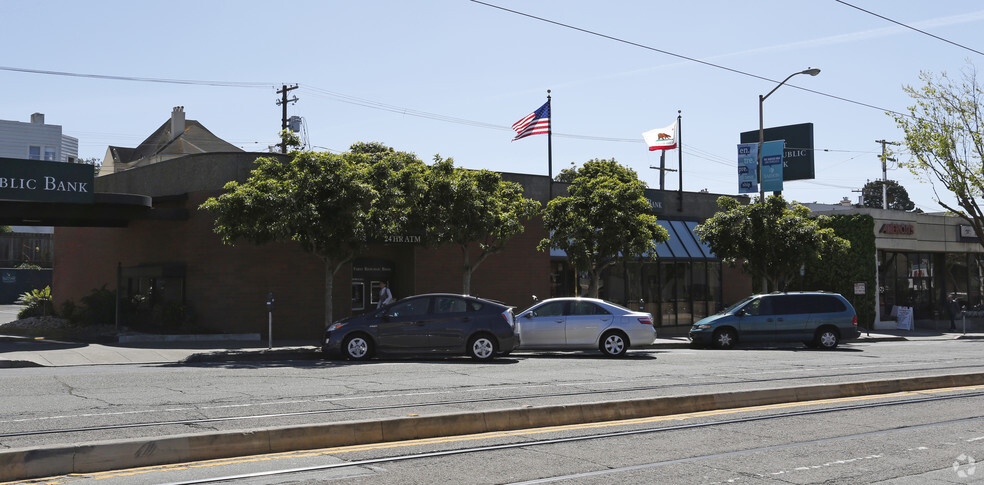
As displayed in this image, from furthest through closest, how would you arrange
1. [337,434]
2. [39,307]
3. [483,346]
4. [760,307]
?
[39,307] → [760,307] → [483,346] → [337,434]

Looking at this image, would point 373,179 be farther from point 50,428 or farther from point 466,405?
point 50,428

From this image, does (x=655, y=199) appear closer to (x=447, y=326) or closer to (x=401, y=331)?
(x=447, y=326)

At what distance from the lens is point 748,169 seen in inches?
1201

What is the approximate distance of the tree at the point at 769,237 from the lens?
28.9 m

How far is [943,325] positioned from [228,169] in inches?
1268

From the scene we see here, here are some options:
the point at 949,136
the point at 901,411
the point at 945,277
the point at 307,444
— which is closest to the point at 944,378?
the point at 901,411

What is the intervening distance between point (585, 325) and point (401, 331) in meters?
4.54

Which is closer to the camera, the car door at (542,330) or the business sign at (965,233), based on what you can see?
the car door at (542,330)

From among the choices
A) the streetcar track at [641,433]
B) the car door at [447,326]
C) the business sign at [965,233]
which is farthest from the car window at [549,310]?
the business sign at [965,233]

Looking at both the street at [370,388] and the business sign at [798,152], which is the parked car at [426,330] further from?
the business sign at [798,152]

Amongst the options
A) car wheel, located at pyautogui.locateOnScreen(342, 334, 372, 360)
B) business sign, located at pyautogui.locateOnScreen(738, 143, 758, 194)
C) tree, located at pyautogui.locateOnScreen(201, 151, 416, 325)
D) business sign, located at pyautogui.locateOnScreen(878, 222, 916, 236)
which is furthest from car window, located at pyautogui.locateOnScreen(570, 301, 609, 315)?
business sign, located at pyautogui.locateOnScreen(878, 222, 916, 236)

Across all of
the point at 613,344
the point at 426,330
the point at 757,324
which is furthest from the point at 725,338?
the point at 426,330

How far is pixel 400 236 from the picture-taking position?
2497cm

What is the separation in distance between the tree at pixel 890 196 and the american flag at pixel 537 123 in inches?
2746
